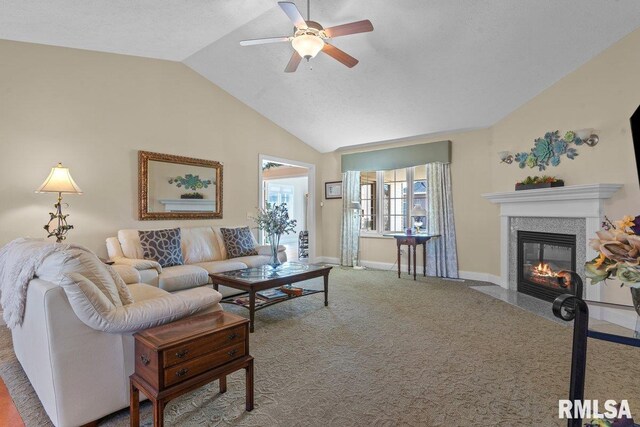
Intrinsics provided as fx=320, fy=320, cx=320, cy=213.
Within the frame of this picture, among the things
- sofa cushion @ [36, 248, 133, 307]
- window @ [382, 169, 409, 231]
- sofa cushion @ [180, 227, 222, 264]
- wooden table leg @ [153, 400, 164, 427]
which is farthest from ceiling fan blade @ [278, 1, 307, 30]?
window @ [382, 169, 409, 231]

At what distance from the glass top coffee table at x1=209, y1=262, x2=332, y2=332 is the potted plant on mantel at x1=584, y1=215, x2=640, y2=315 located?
2.54m

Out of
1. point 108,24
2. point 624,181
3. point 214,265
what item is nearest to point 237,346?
point 214,265

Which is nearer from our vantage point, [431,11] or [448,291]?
[431,11]

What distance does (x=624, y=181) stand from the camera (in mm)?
3256

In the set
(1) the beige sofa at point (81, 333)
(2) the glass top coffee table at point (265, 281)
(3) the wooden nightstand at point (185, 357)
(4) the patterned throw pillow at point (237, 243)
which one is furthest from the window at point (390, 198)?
(1) the beige sofa at point (81, 333)

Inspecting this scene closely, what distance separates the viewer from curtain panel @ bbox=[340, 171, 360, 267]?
6.52m

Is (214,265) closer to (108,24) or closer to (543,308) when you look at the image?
(108,24)

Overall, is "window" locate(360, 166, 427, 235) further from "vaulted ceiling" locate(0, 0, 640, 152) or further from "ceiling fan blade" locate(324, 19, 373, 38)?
"ceiling fan blade" locate(324, 19, 373, 38)

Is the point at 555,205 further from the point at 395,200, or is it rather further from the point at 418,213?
the point at 395,200

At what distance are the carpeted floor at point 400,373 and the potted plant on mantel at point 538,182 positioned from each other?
5.29ft

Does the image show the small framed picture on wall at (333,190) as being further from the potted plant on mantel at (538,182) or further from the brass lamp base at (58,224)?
the brass lamp base at (58,224)

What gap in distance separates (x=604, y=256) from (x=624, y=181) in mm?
3095

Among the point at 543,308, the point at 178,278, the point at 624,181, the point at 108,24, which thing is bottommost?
the point at 543,308

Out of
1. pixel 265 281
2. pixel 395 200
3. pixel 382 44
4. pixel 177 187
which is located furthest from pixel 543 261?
pixel 177 187
